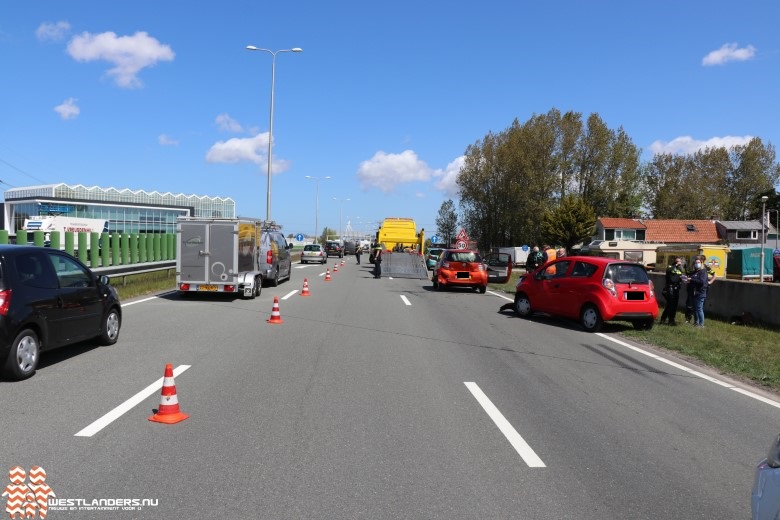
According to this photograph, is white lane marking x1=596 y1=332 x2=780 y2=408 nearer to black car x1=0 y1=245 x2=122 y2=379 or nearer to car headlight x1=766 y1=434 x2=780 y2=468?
car headlight x1=766 y1=434 x2=780 y2=468

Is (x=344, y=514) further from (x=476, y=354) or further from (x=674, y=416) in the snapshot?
(x=476, y=354)

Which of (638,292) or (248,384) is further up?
(638,292)

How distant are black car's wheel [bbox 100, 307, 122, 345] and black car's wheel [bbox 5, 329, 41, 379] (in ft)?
5.83

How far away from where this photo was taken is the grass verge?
353 inches

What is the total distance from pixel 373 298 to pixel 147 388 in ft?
41.4

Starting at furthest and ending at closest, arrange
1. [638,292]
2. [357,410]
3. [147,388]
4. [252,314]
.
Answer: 1. [252,314]
2. [638,292]
3. [147,388]
4. [357,410]

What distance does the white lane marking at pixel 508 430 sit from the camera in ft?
15.7

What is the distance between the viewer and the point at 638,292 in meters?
12.8

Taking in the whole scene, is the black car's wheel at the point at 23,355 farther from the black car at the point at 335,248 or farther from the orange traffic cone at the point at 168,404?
the black car at the point at 335,248

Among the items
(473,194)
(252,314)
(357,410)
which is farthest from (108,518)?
(473,194)

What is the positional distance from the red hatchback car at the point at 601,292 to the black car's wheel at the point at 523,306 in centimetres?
96

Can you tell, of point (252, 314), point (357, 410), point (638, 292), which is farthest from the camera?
point (252, 314)

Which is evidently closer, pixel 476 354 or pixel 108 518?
pixel 108 518

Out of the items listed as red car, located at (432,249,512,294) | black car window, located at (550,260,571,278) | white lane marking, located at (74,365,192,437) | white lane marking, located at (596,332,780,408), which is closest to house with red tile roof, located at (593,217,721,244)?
red car, located at (432,249,512,294)
